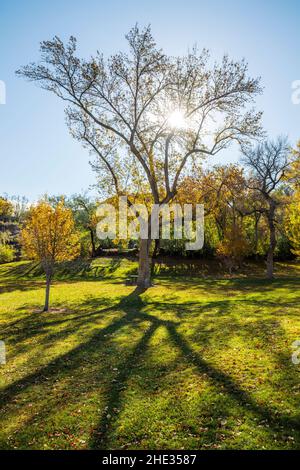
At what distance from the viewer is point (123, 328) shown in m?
14.4

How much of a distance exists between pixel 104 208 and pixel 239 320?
2471 centimetres

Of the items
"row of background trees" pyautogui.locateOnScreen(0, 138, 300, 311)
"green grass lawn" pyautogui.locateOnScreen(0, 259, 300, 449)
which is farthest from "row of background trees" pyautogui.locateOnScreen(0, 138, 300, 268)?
"green grass lawn" pyautogui.locateOnScreen(0, 259, 300, 449)

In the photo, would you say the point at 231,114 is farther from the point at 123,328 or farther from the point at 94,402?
the point at 94,402

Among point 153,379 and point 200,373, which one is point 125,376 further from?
point 200,373

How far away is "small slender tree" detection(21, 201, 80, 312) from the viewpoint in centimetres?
1831

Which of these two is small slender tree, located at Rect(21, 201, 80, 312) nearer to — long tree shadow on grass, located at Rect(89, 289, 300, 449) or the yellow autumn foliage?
the yellow autumn foliage

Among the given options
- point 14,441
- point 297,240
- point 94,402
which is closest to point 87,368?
point 94,402

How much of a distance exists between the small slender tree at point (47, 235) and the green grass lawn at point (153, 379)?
3.12 meters

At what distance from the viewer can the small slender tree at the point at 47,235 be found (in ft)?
60.1

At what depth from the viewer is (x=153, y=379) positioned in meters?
8.86

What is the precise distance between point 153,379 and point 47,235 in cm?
1190

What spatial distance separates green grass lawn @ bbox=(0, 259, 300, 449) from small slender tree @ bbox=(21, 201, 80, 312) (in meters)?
3.12

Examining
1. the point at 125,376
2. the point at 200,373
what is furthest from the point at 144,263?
the point at 200,373

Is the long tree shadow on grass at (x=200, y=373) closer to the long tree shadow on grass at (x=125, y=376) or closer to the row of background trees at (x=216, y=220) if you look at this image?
the long tree shadow on grass at (x=125, y=376)
